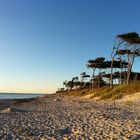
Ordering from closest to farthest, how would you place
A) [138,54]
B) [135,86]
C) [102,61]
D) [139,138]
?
[139,138], [135,86], [138,54], [102,61]

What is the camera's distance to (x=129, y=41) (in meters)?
43.8

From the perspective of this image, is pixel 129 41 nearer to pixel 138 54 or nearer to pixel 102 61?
pixel 138 54

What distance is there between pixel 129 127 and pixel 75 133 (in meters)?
2.40

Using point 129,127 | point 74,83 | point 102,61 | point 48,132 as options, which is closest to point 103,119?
point 129,127

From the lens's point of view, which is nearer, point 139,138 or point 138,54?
point 139,138

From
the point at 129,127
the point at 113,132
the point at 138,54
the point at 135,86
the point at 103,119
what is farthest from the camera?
the point at 138,54

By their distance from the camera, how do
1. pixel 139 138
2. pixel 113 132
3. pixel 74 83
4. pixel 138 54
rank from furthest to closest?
pixel 74 83 → pixel 138 54 → pixel 113 132 → pixel 139 138

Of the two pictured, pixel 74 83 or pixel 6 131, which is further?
pixel 74 83

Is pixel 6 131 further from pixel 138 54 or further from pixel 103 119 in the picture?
pixel 138 54

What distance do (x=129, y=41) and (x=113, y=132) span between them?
33.9 m

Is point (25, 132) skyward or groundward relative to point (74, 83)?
groundward

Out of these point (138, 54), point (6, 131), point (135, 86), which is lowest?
point (6, 131)

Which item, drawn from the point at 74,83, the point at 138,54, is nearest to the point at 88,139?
the point at 138,54

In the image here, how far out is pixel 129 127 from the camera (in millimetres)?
12219
